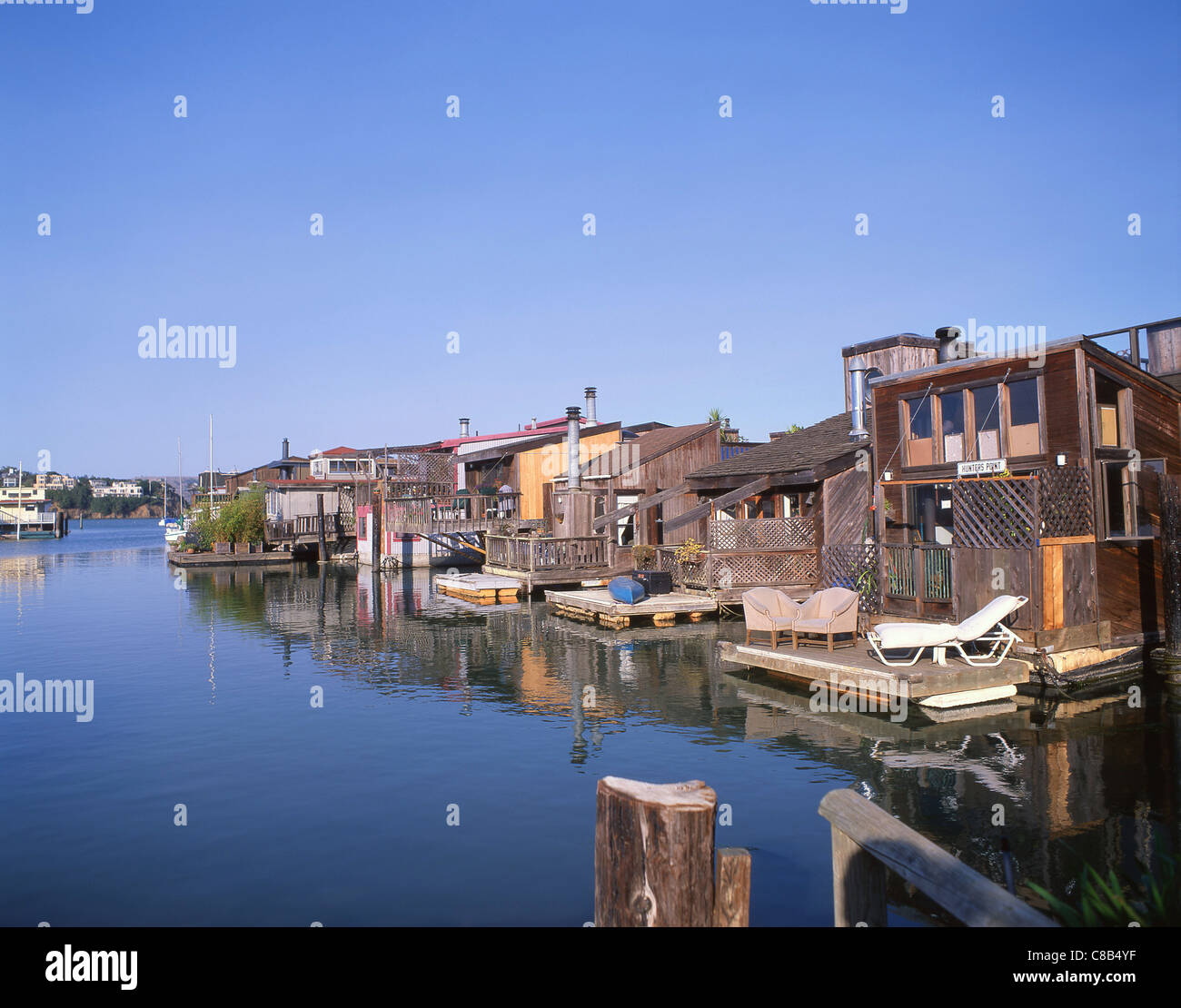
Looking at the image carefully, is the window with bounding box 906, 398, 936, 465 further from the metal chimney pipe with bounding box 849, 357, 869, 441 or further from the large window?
the metal chimney pipe with bounding box 849, 357, 869, 441

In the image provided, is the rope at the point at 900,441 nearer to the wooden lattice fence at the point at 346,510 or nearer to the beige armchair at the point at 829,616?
the beige armchair at the point at 829,616

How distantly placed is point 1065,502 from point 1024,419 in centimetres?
241

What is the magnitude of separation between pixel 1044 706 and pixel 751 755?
18.8 ft

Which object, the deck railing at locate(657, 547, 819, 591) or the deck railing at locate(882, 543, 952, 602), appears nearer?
the deck railing at locate(882, 543, 952, 602)

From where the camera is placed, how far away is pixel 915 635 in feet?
44.7

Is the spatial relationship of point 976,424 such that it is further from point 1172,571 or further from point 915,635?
point 915,635

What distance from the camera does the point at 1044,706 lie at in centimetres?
1388

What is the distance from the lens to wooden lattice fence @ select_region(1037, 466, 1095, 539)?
→ 14625 millimetres

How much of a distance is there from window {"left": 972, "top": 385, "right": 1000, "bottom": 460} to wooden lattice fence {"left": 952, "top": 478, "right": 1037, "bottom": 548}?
1.91 metres

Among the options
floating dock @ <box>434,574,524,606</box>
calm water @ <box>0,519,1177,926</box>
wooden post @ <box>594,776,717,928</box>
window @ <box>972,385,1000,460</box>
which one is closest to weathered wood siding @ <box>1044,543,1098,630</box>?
calm water @ <box>0,519,1177,926</box>

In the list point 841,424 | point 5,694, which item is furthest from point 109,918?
point 841,424

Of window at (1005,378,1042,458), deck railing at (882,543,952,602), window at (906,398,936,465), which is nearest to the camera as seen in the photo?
window at (1005,378,1042,458)

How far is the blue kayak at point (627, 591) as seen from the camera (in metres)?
24.0
